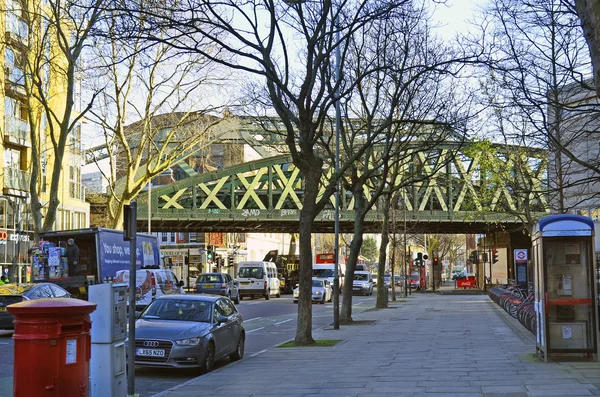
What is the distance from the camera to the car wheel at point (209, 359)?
14636mm

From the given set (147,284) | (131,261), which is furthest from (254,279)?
(131,261)

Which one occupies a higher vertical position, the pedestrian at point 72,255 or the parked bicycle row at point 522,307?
the pedestrian at point 72,255

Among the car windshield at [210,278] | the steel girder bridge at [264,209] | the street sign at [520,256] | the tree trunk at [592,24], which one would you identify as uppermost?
the steel girder bridge at [264,209]

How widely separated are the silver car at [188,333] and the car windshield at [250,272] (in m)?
36.4

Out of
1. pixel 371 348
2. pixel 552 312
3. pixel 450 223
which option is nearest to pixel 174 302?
pixel 371 348

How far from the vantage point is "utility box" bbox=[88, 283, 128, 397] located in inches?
393

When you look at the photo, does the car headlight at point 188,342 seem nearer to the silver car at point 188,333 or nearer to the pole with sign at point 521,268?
the silver car at point 188,333

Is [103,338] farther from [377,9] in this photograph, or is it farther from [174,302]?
[377,9]

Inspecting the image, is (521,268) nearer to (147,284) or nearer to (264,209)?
(147,284)

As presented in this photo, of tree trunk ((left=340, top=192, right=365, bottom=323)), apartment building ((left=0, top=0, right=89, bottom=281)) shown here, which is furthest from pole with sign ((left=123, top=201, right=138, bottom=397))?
apartment building ((left=0, top=0, right=89, bottom=281))

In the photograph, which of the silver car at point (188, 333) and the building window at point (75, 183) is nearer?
the silver car at point (188, 333)

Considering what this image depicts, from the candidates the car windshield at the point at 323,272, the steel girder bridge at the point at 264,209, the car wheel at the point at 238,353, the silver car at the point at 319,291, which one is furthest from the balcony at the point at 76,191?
the car wheel at the point at 238,353

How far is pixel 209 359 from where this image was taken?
586 inches

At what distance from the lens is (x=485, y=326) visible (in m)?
25.2
